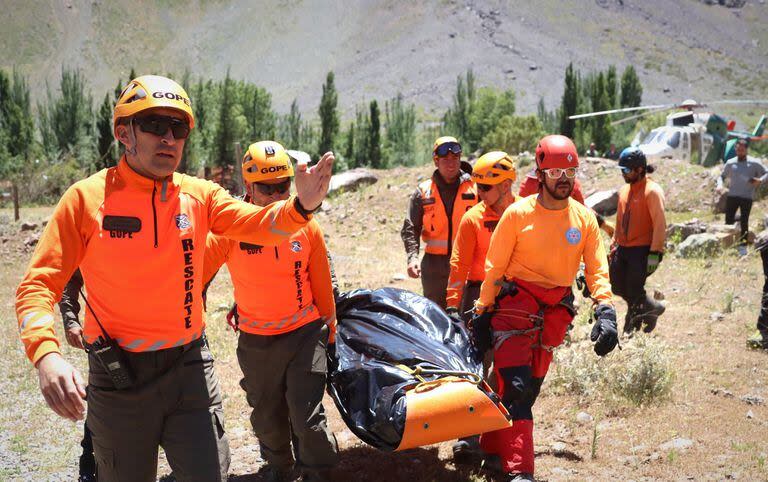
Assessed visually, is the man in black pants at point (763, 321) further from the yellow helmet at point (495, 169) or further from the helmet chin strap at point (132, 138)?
the helmet chin strap at point (132, 138)

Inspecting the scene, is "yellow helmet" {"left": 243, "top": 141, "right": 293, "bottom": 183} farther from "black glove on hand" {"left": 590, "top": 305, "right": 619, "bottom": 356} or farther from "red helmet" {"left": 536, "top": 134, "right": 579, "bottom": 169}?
"black glove on hand" {"left": 590, "top": 305, "right": 619, "bottom": 356}

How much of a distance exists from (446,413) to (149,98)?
2.08 m

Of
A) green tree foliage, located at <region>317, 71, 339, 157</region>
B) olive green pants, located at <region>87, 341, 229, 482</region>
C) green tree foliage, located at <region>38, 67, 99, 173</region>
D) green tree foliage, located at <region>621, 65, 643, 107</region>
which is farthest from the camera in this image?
green tree foliage, located at <region>621, 65, 643, 107</region>

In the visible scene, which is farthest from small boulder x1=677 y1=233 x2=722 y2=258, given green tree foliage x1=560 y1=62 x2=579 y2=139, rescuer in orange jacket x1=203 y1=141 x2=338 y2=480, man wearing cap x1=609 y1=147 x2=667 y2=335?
green tree foliage x1=560 y1=62 x2=579 y2=139

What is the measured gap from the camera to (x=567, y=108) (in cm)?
5412

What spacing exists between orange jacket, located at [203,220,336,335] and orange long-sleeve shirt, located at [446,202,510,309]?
1251 millimetres

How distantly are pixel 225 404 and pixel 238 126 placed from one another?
1490 inches

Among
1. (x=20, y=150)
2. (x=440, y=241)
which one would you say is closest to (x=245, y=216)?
(x=440, y=241)

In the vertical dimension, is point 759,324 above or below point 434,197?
below

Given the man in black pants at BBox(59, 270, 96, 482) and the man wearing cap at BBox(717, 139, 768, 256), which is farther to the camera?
the man wearing cap at BBox(717, 139, 768, 256)

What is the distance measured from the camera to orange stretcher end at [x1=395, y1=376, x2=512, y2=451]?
3777 mm

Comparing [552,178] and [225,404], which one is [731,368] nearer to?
[552,178]

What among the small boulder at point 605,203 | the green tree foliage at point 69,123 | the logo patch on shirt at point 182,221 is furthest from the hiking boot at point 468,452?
the green tree foliage at point 69,123

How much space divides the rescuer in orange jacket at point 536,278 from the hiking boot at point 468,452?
323mm
